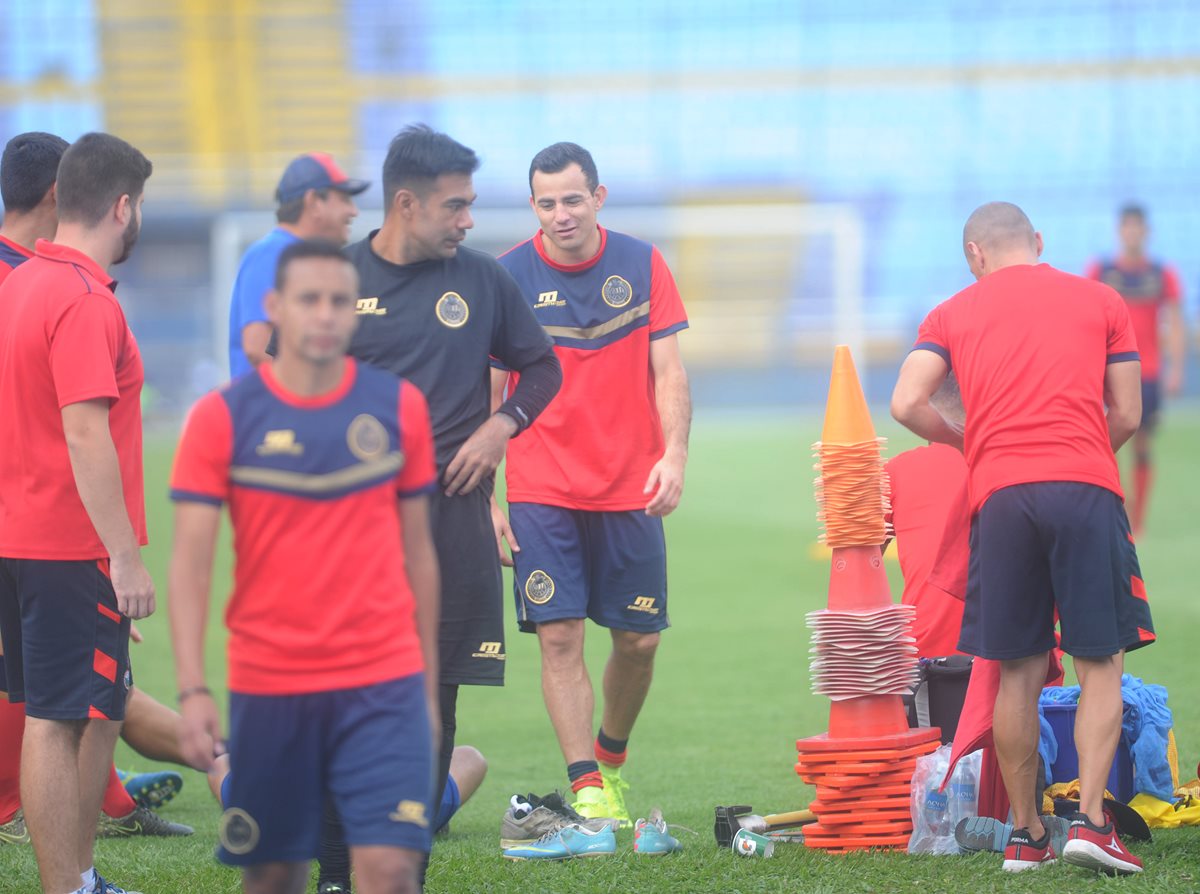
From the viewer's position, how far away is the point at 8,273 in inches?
203

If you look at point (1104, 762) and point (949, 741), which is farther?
point (949, 741)

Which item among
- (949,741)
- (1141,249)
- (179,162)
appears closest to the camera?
(949,741)

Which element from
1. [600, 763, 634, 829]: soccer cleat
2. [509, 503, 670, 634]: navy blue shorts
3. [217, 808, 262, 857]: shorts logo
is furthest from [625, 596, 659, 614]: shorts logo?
[217, 808, 262, 857]: shorts logo

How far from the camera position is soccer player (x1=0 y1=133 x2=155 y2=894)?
446 cm

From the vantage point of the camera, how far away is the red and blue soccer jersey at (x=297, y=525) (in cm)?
335

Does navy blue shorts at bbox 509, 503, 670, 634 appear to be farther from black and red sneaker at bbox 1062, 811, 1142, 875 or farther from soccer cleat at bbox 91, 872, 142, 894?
black and red sneaker at bbox 1062, 811, 1142, 875

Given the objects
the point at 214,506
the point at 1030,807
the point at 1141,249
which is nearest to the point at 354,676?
the point at 214,506

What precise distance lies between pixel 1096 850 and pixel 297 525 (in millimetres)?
2554

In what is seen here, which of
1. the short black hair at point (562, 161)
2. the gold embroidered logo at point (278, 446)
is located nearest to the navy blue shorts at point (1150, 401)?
the short black hair at point (562, 161)

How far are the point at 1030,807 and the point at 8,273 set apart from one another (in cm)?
373

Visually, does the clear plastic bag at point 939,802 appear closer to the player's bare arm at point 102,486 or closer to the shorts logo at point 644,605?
the shorts logo at point 644,605

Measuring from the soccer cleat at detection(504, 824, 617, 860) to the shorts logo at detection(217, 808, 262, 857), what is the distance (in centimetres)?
181

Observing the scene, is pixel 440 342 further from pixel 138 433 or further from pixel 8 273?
pixel 8 273

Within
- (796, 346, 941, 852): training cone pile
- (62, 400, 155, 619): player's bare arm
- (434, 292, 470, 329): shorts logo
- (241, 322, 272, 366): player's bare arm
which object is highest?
(434, 292, 470, 329): shorts logo
